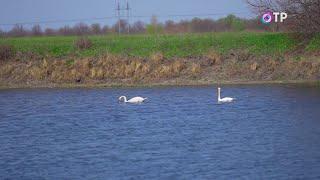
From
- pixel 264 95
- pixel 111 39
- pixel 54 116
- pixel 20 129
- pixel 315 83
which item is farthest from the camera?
pixel 111 39

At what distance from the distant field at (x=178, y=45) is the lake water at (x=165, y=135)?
Answer: 6.76 m

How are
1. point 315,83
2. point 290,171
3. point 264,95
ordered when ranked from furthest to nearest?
point 315,83
point 264,95
point 290,171

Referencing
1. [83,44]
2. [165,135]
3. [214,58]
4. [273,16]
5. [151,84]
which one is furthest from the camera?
[273,16]

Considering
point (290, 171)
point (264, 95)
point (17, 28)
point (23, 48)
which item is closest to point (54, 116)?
point (264, 95)

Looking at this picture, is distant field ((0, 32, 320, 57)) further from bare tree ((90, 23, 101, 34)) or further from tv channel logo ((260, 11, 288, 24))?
bare tree ((90, 23, 101, 34))

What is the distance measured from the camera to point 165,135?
26297 millimetres

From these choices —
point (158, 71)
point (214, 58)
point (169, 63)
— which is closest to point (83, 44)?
point (169, 63)

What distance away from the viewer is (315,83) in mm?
40688

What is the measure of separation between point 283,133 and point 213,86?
15840 mm

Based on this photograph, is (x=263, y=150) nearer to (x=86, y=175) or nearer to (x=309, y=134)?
(x=309, y=134)

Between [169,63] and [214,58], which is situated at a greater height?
[214,58]

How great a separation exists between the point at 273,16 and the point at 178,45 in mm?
6114

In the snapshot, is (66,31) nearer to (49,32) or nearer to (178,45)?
(49,32)

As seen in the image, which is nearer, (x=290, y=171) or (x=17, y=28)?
(x=290, y=171)
